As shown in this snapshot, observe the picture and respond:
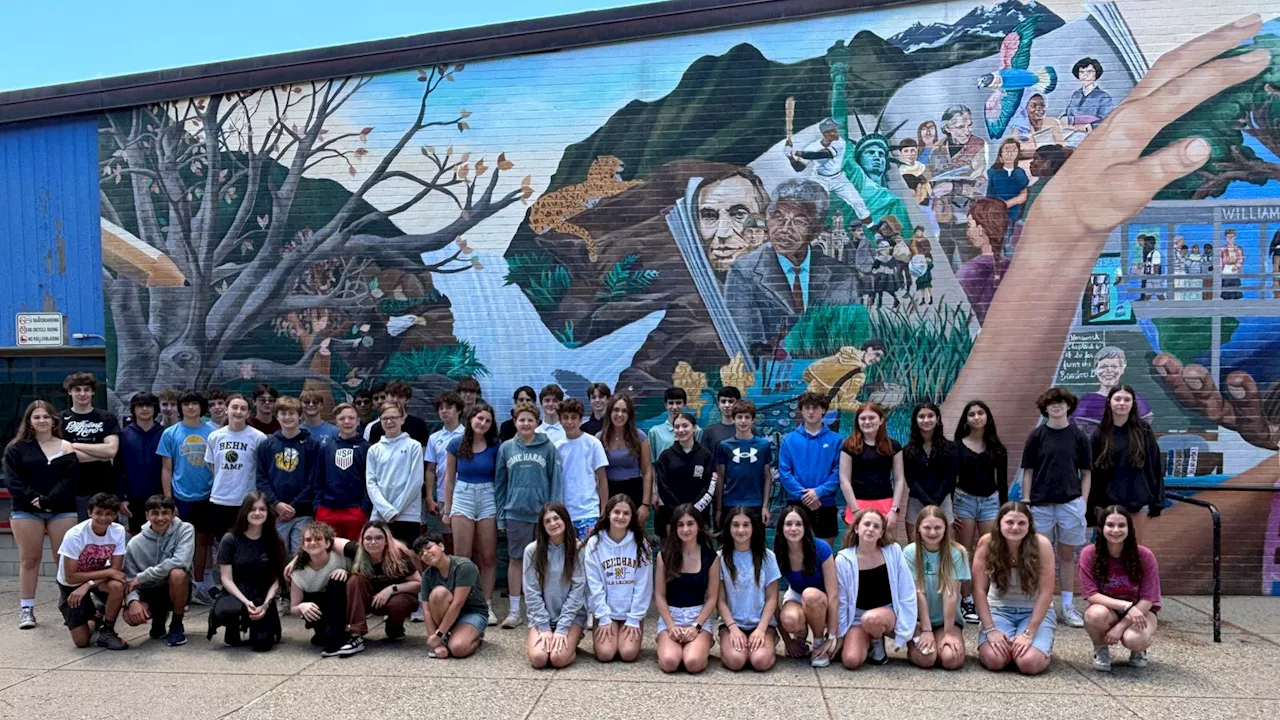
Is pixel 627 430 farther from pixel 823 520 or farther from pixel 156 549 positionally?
pixel 156 549

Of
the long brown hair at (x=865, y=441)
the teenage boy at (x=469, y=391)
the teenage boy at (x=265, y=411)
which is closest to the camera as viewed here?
the long brown hair at (x=865, y=441)

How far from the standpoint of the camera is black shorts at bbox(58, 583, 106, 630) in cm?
697

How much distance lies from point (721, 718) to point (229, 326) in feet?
21.2

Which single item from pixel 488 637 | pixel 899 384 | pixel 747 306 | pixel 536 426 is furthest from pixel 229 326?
pixel 899 384

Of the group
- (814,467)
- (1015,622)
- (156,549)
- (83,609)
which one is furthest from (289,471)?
(1015,622)

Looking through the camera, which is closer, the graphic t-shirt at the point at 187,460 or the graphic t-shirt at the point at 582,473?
the graphic t-shirt at the point at 582,473

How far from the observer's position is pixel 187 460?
824 cm

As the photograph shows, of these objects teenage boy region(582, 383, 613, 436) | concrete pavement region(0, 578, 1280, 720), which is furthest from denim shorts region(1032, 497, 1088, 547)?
teenage boy region(582, 383, 613, 436)

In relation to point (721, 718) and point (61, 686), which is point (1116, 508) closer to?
point (721, 718)

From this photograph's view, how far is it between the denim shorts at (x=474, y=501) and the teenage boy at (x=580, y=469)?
1.92ft

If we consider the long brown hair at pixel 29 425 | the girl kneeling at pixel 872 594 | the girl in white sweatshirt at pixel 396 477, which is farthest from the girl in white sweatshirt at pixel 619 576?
the long brown hair at pixel 29 425

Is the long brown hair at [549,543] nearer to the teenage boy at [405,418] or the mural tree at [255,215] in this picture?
the teenage boy at [405,418]

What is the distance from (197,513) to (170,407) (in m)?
1.04

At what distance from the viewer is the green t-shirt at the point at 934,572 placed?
6.38 m
